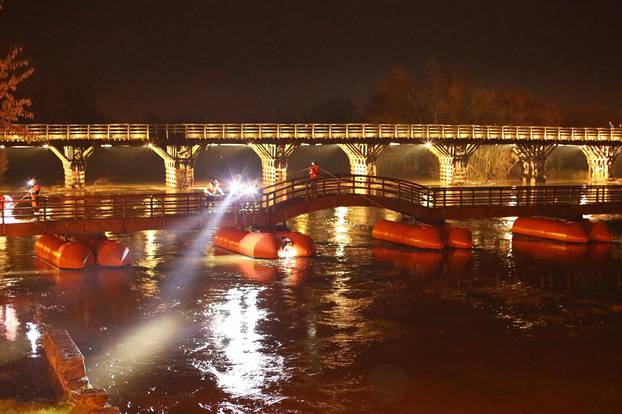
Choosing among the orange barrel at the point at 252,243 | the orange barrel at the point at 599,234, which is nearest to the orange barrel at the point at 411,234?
the orange barrel at the point at 252,243

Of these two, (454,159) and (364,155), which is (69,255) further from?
(454,159)

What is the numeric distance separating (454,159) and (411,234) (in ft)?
128

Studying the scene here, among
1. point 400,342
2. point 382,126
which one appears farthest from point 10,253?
point 382,126

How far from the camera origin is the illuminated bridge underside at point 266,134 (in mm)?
60375

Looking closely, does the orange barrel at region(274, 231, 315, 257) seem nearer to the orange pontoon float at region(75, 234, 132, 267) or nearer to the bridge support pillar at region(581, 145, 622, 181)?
the orange pontoon float at region(75, 234, 132, 267)

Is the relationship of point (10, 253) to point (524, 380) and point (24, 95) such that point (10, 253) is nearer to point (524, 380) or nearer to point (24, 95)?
point (524, 380)

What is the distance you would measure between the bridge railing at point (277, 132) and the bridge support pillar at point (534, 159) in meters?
1.17

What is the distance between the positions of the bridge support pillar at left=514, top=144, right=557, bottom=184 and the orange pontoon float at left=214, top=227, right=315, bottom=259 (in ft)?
158

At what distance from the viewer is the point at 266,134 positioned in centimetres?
6369

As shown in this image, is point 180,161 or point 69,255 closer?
point 69,255

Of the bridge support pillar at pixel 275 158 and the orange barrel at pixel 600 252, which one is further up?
the bridge support pillar at pixel 275 158

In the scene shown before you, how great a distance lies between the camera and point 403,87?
318ft

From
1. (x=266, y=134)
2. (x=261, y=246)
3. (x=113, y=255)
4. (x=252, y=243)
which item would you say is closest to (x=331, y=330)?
(x=261, y=246)

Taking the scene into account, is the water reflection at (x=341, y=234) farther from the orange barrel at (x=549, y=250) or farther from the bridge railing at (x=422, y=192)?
the orange barrel at (x=549, y=250)
